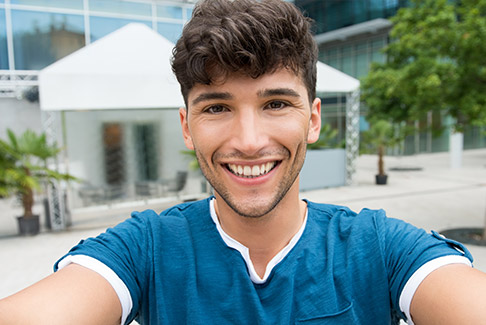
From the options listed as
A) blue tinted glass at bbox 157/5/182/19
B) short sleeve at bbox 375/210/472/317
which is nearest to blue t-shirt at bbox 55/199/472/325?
short sleeve at bbox 375/210/472/317

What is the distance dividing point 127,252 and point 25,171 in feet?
21.7

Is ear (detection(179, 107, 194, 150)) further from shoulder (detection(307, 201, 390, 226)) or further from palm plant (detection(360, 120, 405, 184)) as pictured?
palm plant (detection(360, 120, 405, 184))

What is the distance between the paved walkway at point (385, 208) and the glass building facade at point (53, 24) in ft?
15.2

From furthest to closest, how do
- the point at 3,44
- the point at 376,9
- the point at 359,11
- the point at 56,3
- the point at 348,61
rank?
the point at 348,61
the point at 359,11
the point at 376,9
the point at 56,3
the point at 3,44

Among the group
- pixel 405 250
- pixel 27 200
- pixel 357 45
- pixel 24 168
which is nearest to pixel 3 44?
pixel 24 168

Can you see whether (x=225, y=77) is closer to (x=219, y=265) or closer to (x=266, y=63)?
(x=266, y=63)

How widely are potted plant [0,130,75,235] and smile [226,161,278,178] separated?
637cm

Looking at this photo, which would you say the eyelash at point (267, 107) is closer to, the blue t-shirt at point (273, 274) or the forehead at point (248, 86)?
the forehead at point (248, 86)

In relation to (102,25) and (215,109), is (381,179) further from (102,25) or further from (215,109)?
(215,109)

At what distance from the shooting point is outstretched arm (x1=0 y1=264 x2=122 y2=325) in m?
1.02

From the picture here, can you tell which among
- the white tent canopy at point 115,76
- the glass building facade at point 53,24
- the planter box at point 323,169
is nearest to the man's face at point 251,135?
the white tent canopy at point 115,76

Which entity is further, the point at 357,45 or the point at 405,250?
the point at 357,45

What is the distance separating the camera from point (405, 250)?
125 cm

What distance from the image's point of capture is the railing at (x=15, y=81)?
34.6ft
